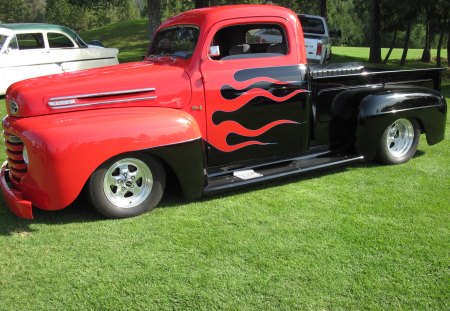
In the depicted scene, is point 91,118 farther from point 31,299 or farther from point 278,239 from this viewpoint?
point 278,239

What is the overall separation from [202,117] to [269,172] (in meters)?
0.95

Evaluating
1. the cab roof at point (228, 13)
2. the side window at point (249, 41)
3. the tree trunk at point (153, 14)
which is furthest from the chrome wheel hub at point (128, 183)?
the tree trunk at point (153, 14)

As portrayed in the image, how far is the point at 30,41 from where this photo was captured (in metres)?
11.4

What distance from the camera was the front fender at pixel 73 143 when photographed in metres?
3.48

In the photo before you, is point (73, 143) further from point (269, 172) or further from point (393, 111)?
point (393, 111)

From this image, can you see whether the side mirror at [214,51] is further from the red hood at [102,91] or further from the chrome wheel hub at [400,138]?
the chrome wheel hub at [400,138]

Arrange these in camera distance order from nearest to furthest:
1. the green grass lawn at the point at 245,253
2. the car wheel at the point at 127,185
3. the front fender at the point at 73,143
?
the green grass lawn at the point at 245,253, the front fender at the point at 73,143, the car wheel at the point at 127,185

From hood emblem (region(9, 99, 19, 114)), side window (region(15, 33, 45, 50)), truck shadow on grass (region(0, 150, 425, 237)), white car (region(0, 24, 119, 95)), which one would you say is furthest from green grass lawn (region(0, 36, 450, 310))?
side window (region(15, 33, 45, 50))

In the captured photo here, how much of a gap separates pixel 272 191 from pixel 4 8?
180 ft

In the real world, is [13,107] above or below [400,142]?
above

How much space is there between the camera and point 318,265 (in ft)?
10.4

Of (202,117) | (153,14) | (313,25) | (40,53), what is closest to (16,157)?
(202,117)

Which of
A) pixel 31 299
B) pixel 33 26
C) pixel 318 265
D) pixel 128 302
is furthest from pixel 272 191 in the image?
pixel 33 26

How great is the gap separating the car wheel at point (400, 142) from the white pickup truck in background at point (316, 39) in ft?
24.1
